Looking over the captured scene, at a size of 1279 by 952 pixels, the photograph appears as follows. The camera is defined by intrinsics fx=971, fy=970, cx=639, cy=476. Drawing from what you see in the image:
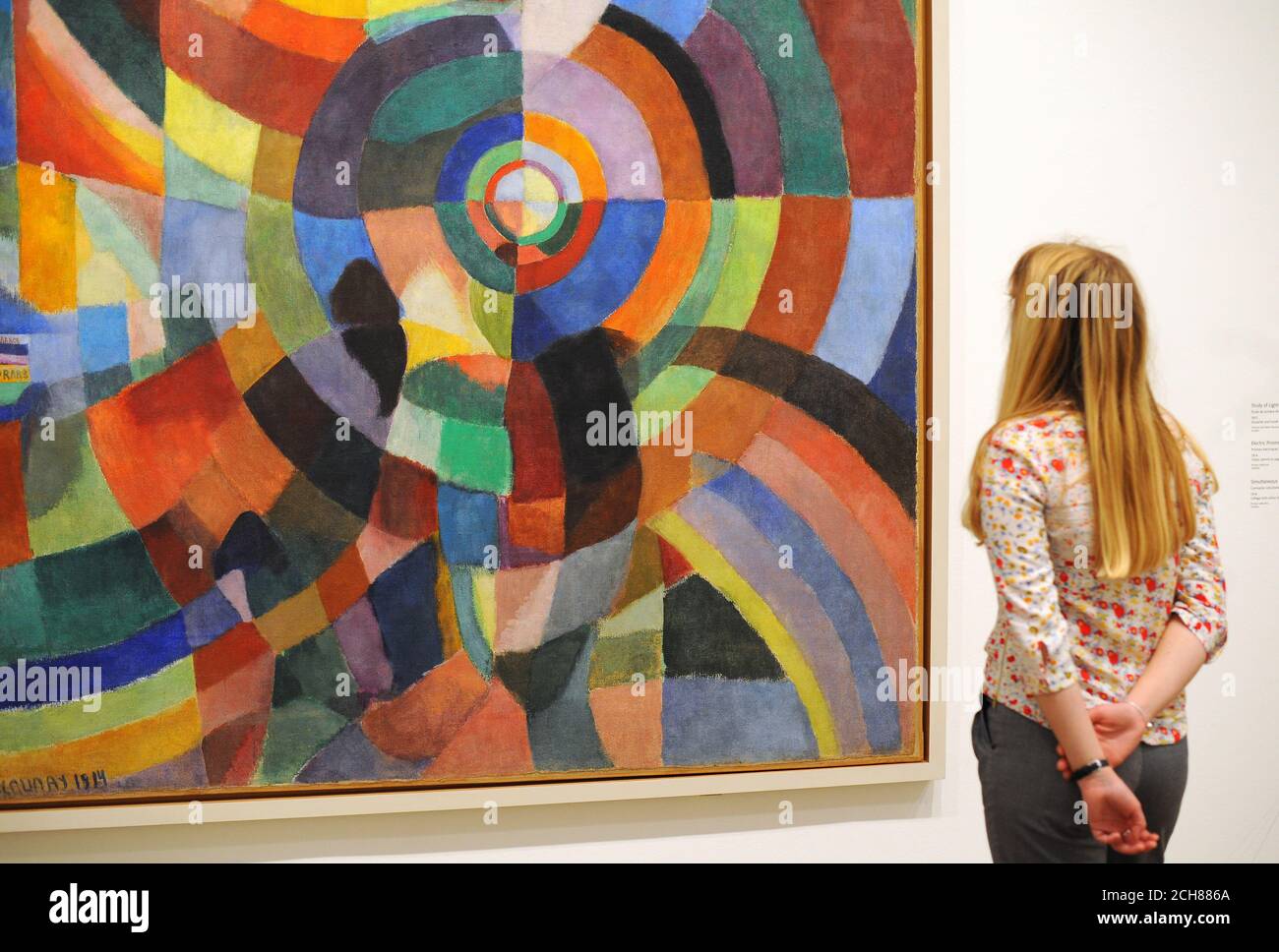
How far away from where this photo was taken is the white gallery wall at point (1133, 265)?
1727mm

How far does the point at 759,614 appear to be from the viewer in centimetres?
166

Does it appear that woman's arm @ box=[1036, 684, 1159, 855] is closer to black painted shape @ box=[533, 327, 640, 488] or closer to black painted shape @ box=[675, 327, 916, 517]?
black painted shape @ box=[675, 327, 916, 517]

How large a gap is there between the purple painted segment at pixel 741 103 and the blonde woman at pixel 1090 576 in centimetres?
56

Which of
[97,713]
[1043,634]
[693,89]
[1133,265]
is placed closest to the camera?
[1043,634]

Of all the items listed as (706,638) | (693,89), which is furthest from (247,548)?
(693,89)

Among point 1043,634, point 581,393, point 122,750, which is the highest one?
point 581,393

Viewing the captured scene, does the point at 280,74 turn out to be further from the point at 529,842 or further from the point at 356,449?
the point at 529,842

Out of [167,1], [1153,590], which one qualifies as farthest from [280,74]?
[1153,590]

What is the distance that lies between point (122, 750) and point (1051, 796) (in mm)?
1357

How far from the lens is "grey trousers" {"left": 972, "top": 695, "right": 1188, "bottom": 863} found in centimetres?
117

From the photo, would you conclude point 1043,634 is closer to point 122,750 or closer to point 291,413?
point 291,413

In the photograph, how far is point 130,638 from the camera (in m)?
1.52

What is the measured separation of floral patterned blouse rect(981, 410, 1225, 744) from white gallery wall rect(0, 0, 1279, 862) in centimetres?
51

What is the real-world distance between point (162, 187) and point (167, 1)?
286mm
